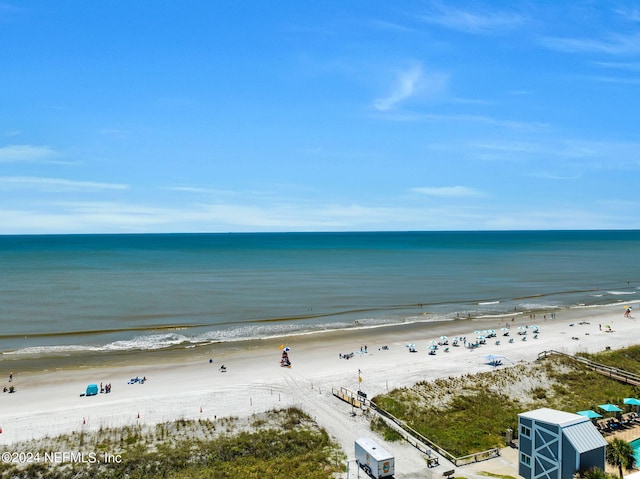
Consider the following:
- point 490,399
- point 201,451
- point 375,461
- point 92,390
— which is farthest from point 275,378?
point 375,461

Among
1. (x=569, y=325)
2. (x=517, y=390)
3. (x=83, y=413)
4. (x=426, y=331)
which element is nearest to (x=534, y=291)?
(x=569, y=325)

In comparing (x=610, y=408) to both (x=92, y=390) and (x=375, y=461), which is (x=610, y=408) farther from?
(x=92, y=390)

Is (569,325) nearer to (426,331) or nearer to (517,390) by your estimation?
(426,331)

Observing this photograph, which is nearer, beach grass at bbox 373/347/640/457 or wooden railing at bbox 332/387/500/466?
wooden railing at bbox 332/387/500/466

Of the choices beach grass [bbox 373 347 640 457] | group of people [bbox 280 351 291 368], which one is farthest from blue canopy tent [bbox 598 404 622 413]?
group of people [bbox 280 351 291 368]

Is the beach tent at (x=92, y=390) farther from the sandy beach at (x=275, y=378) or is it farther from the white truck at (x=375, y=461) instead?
the white truck at (x=375, y=461)

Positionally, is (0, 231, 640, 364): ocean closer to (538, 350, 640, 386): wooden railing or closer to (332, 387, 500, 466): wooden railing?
(538, 350, 640, 386): wooden railing
